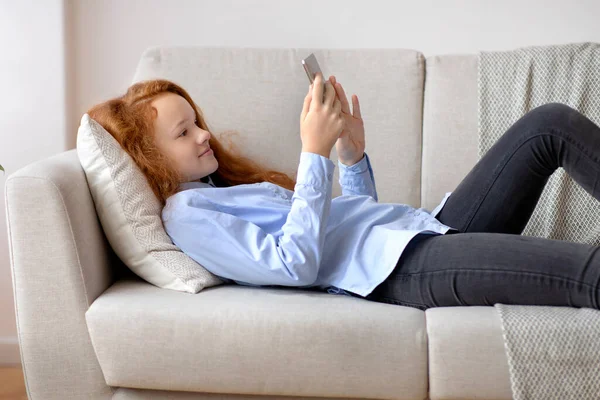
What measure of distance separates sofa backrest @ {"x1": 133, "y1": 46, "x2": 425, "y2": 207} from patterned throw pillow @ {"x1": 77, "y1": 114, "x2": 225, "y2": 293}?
0.50 metres

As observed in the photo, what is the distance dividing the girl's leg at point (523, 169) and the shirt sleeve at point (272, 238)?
0.37 meters

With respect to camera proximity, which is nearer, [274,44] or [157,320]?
[157,320]

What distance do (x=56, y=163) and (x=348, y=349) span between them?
69cm

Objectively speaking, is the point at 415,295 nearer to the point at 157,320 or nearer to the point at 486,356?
the point at 486,356

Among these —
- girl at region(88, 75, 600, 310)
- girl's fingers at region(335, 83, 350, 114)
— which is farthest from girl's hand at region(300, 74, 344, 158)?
girl's fingers at region(335, 83, 350, 114)

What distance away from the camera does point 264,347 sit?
1447 mm

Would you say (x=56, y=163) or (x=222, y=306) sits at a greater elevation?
(x=56, y=163)

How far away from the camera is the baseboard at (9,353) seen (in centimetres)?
250

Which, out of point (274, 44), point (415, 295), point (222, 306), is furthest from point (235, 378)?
point (274, 44)

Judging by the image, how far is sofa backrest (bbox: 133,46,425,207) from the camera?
82.4 inches

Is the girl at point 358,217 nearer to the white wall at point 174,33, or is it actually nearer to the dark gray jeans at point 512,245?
the dark gray jeans at point 512,245

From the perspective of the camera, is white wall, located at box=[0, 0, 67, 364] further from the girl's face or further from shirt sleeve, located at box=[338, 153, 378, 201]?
shirt sleeve, located at box=[338, 153, 378, 201]

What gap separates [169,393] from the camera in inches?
60.4

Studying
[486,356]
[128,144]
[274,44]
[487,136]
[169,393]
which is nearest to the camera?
[486,356]
